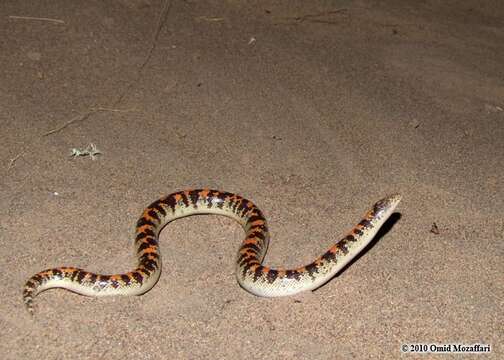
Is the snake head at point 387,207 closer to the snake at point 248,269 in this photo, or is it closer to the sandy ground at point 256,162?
the snake at point 248,269

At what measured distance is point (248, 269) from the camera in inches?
276

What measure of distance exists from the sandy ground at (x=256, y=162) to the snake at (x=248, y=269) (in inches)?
6.8

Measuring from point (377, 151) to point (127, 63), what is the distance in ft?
16.8

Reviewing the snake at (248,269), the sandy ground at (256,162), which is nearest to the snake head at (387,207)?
the snake at (248,269)

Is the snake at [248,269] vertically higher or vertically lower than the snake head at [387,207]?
lower

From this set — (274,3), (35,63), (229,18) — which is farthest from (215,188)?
(274,3)

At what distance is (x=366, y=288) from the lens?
23.8 ft

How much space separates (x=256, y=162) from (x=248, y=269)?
2801mm

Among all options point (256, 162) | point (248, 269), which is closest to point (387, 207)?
point (248, 269)

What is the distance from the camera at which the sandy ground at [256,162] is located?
6.58 meters

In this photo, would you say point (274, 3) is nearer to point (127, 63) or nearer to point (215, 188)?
point (127, 63)

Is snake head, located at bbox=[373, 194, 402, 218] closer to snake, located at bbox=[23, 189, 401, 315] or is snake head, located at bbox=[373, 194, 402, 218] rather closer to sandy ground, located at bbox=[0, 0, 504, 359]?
snake, located at bbox=[23, 189, 401, 315]

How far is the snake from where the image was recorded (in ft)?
22.1

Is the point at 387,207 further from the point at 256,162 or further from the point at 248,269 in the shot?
the point at 256,162
